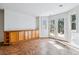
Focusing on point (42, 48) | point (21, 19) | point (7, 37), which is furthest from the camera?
point (7, 37)

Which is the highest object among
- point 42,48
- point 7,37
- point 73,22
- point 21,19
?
point 21,19

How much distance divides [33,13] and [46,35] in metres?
0.81

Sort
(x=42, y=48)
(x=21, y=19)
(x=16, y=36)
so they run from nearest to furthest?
(x=42, y=48) → (x=21, y=19) → (x=16, y=36)

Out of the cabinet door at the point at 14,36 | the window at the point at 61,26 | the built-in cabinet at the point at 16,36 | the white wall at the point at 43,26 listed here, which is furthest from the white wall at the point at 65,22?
the cabinet door at the point at 14,36

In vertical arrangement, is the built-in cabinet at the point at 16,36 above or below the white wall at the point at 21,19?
below

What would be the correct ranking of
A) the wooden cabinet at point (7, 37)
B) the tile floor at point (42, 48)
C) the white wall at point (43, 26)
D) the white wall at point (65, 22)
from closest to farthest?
the tile floor at point (42, 48), the white wall at point (65, 22), the white wall at point (43, 26), the wooden cabinet at point (7, 37)

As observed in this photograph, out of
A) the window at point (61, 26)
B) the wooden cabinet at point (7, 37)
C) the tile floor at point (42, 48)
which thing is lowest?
the tile floor at point (42, 48)

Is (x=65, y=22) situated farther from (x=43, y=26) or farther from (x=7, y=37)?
(x=7, y=37)

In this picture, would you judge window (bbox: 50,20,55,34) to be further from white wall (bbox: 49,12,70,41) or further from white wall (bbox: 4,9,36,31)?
white wall (bbox: 4,9,36,31)

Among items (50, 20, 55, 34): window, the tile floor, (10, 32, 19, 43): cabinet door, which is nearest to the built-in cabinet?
(10, 32, 19, 43): cabinet door

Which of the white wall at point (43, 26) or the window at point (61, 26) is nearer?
the window at point (61, 26)

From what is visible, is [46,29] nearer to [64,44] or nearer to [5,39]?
[64,44]

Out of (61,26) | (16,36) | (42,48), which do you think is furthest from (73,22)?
(16,36)

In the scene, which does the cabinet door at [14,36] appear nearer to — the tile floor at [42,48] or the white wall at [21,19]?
the white wall at [21,19]
